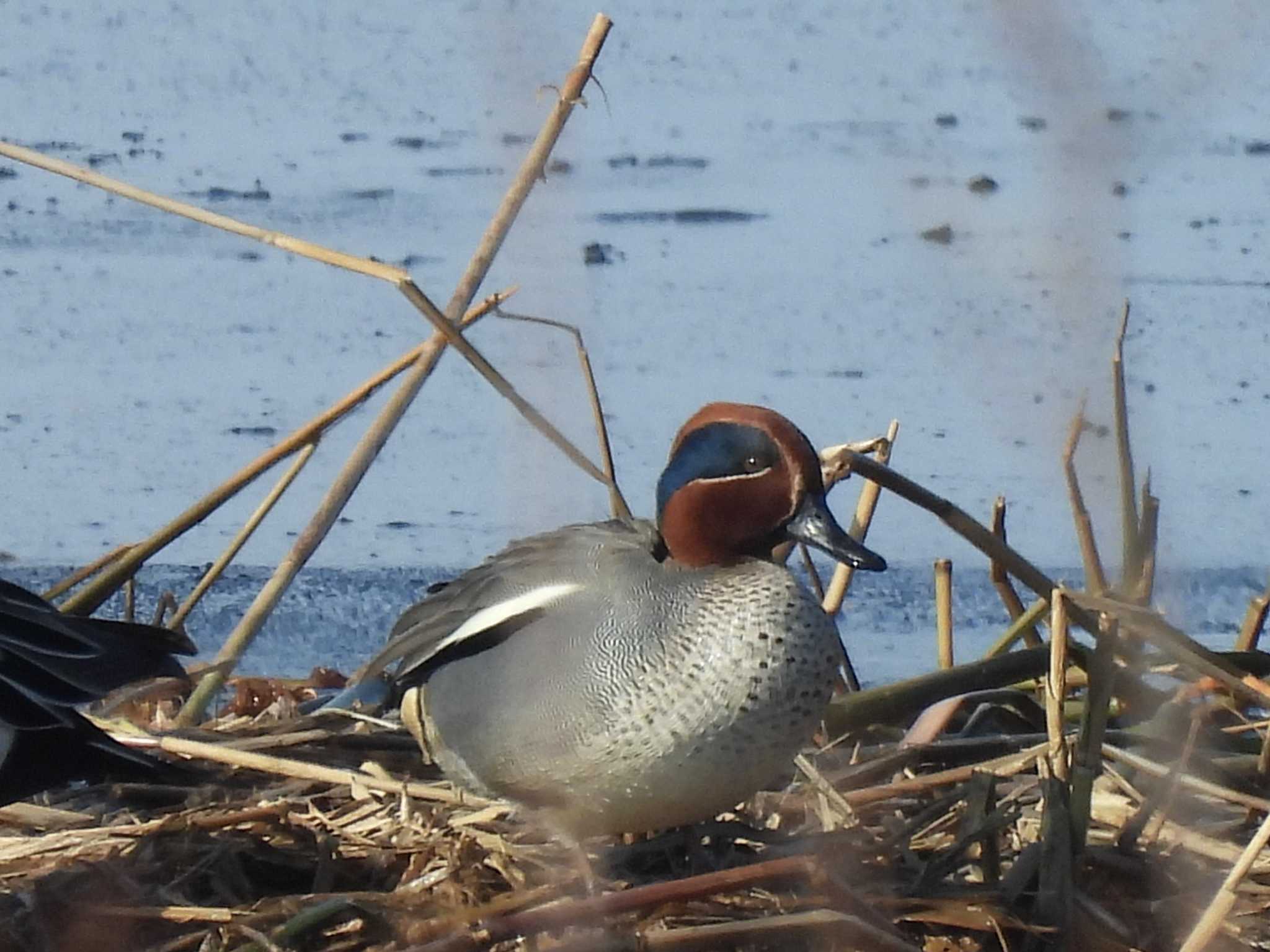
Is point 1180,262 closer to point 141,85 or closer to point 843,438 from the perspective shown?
point 843,438

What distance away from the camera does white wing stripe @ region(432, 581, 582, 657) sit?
7.31 feet

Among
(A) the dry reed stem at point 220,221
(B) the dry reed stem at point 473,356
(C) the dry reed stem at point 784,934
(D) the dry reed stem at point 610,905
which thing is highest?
(A) the dry reed stem at point 220,221

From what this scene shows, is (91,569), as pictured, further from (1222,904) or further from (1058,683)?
(1222,904)

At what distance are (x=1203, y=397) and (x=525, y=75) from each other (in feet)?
9.06

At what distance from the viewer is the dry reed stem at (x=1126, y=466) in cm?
210

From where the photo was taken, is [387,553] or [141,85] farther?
[141,85]

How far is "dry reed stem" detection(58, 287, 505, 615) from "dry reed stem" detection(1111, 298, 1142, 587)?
2.99 ft

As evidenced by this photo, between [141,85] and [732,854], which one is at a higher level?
[141,85]

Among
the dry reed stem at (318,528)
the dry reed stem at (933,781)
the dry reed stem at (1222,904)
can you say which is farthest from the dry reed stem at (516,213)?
the dry reed stem at (1222,904)

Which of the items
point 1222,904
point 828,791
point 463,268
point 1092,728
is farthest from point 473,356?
point 463,268

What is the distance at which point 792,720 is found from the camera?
6.67 ft

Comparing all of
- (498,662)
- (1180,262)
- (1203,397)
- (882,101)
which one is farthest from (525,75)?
(1180,262)

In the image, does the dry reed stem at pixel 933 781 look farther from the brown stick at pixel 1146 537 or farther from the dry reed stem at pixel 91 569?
the dry reed stem at pixel 91 569

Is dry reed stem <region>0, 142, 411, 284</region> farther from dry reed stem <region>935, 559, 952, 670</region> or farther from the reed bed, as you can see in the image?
dry reed stem <region>935, 559, 952, 670</region>
